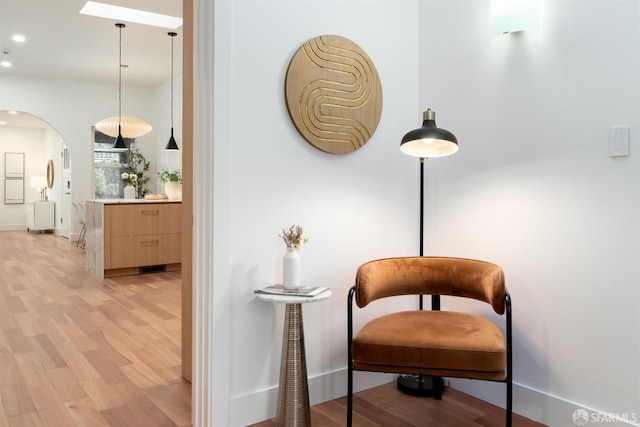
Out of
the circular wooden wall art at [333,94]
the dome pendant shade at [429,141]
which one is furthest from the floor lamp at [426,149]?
the circular wooden wall art at [333,94]

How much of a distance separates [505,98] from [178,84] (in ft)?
23.1

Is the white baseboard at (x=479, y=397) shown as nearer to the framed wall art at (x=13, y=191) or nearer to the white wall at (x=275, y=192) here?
the white wall at (x=275, y=192)

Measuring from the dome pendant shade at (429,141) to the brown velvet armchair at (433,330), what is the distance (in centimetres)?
53

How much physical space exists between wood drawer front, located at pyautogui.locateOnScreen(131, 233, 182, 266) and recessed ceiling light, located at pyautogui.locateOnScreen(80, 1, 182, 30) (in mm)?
2566

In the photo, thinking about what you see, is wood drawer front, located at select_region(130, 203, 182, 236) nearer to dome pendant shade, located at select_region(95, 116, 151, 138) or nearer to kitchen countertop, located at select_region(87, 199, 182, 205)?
kitchen countertop, located at select_region(87, 199, 182, 205)

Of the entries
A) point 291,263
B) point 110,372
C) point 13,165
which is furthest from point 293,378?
point 13,165

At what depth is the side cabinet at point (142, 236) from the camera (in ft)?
19.2

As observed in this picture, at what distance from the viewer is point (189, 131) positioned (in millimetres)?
2855

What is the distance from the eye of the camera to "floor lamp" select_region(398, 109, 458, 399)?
2.25 meters

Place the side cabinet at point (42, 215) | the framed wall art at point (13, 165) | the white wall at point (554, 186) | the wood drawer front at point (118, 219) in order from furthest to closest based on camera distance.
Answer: the framed wall art at point (13, 165), the side cabinet at point (42, 215), the wood drawer front at point (118, 219), the white wall at point (554, 186)

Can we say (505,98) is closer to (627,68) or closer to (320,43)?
(627,68)

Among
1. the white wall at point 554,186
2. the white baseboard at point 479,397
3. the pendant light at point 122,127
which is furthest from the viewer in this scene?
the pendant light at point 122,127

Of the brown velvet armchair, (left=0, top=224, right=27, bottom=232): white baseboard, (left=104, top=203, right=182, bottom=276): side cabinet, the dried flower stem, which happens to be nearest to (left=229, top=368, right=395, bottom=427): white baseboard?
the brown velvet armchair

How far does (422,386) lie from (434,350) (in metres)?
0.82
